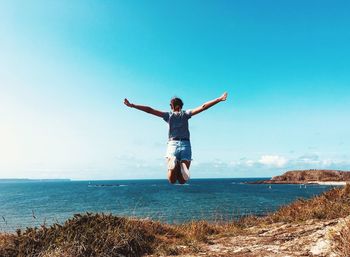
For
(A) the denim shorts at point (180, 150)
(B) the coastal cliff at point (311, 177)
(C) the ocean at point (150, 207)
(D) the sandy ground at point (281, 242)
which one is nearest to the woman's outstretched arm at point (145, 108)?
(A) the denim shorts at point (180, 150)

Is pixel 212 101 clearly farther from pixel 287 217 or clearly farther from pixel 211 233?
pixel 287 217

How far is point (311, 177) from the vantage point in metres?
163

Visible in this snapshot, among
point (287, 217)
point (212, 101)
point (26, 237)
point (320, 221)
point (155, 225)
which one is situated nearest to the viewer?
point (212, 101)

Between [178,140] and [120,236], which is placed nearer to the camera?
[178,140]

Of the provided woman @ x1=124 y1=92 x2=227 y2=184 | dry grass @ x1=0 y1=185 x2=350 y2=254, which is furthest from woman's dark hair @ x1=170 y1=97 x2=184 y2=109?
dry grass @ x1=0 y1=185 x2=350 y2=254

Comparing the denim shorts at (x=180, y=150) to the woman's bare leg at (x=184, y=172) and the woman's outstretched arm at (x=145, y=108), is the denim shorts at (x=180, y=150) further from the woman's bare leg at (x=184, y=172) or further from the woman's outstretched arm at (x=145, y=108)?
the woman's outstretched arm at (x=145, y=108)

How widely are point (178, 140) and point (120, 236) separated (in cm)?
426

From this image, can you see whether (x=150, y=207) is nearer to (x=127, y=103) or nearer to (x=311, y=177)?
(x=127, y=103)

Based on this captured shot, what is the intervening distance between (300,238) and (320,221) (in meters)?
2.43

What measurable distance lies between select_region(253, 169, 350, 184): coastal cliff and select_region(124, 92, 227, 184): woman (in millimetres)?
148494

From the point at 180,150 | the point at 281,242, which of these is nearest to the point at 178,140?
the point at 180,150

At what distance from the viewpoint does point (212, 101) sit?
8062 millimetres

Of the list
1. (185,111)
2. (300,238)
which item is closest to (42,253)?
(185,111)

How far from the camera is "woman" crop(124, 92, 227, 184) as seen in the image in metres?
8.20
